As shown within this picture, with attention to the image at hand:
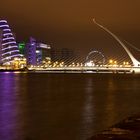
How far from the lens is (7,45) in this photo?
481 ft

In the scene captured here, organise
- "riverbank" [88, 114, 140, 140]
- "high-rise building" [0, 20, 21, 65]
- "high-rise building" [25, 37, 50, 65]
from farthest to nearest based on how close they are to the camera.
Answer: "high-rise building" [25, 37, 50, 65] < "high-rise building" [0, 20, 21, 65] < "riverbank" [88, 114, 140, 140]

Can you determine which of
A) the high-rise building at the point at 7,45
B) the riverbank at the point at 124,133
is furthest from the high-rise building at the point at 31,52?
the riverbank at the point at 124,133

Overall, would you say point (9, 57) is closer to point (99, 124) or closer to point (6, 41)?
point (6, 41)

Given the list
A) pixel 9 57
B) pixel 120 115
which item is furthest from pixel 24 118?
pixel 9 57

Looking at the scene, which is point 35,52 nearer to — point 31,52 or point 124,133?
point 31,52

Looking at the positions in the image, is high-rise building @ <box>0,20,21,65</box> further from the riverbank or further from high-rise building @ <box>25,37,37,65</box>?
the riverbank

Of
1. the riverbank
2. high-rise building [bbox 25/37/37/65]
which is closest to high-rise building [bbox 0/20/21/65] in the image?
high-rise building [bbox 25/37/37/65]

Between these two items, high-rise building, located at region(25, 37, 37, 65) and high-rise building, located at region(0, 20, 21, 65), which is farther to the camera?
high-rise building, located at region(25, 37, 37, 65)

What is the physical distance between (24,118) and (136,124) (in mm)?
8806

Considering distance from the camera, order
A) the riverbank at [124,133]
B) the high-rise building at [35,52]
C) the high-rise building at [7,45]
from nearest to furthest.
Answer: the riverbank at [124,133], the high-rise building at [7,45], the high-rise building at [35,52]

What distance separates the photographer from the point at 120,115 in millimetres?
22719

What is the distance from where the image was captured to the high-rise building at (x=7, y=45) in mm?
142875

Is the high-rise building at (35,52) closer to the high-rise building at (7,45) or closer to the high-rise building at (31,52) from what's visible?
the high-rise building at (31,52)

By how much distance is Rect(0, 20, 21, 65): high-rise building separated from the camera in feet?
469
